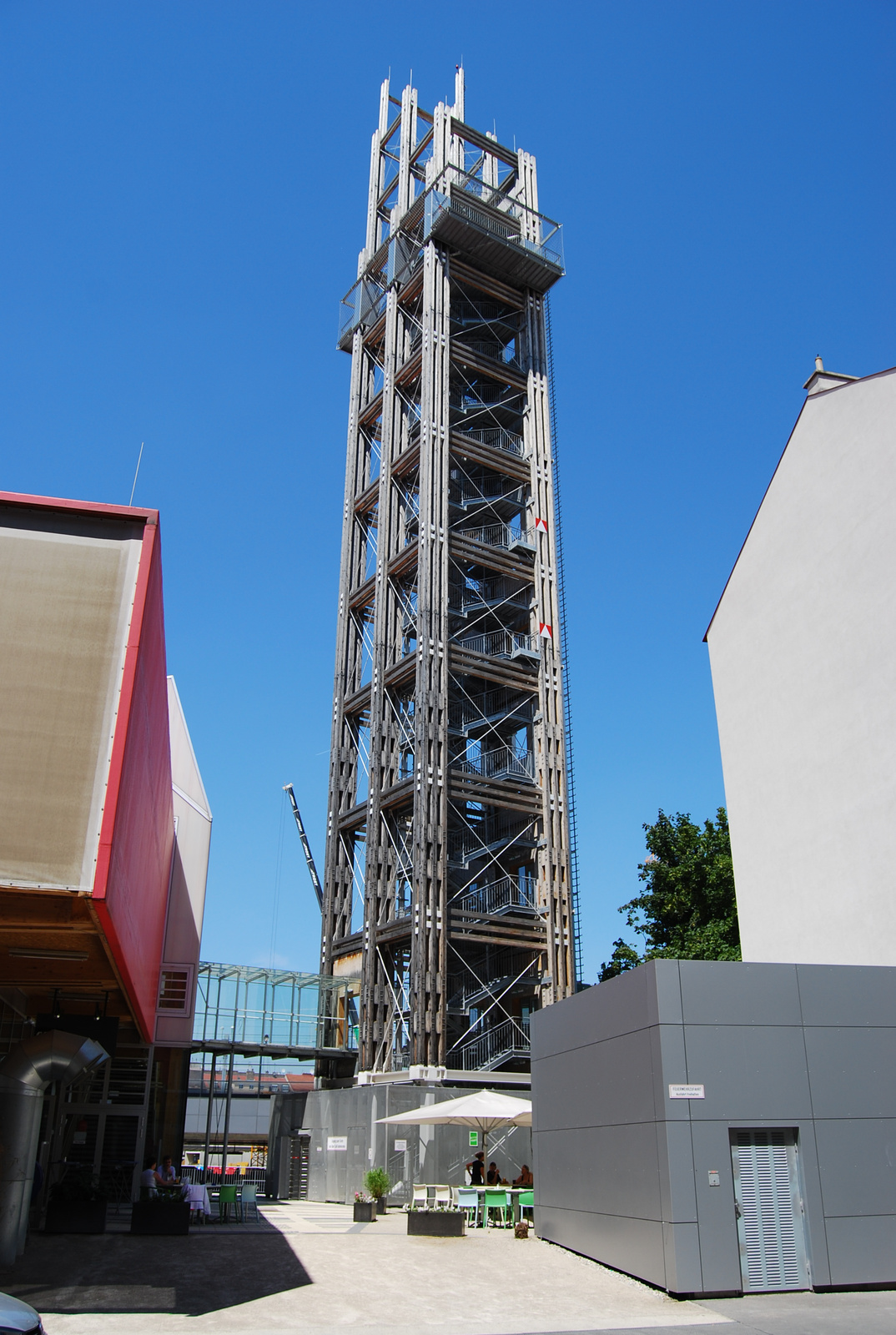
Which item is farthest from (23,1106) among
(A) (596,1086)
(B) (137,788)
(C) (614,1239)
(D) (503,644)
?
(D) (503,644)

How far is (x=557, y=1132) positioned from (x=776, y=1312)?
6114 millimetres

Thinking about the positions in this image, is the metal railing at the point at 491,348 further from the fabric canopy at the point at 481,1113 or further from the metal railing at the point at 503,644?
the fabric canopy at the point at 481,1113

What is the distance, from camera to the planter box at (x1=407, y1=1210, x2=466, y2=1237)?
61.7 ft

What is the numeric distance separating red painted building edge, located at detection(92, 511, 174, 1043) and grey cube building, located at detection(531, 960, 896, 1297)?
675cm

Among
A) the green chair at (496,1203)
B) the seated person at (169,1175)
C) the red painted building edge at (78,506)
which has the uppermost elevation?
the red painted building edge at (78,506)

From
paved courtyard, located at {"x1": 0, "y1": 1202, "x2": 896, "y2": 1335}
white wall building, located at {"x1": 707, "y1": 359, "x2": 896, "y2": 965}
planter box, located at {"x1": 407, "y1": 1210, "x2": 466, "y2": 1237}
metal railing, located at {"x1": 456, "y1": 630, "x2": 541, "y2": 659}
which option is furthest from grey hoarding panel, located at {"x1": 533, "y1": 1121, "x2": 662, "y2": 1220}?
metal railing, located at {"x1": 456, "y1": 630, "x2": 541, "y2": 659}

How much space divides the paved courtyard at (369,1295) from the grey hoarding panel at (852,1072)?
7.06ft

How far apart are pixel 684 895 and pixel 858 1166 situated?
2590cm

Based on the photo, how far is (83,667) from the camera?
10719 mm

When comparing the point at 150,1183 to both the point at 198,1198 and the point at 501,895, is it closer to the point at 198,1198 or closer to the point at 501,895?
the point at 198,1198

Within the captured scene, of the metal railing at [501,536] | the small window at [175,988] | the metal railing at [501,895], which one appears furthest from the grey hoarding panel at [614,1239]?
the metal railing at [501,536]

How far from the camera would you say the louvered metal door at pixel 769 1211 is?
41.4 ft

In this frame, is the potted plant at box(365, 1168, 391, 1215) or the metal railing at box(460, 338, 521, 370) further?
the metal railing at box(460, 338, 521, 370)

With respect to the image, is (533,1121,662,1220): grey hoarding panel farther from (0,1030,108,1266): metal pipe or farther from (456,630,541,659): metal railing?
(456,630,541,659): metal railing
